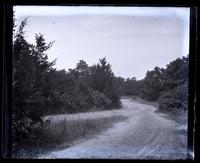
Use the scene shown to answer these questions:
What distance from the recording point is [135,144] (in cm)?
198

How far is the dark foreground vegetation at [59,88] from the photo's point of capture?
6.50 feet

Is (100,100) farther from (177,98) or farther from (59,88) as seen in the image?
(177,98)

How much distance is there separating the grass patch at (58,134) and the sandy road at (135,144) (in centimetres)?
3

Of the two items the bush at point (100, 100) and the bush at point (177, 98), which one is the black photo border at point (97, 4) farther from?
the bush at point (100, 100)

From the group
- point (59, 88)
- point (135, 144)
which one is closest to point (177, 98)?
point (135, 144)

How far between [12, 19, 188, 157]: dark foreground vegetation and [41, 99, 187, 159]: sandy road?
0.08m

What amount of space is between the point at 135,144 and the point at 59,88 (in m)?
0.53

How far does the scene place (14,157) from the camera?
1.95 metres

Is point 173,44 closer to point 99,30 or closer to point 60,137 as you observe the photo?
point 99,30

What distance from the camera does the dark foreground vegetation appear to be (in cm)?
198

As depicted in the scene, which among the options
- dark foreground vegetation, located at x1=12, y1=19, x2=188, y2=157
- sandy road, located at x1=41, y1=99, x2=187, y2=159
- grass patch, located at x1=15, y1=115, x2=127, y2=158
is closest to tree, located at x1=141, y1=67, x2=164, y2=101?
dark foreground vegetation, located at x1=12, y1=19, x2=188, y2=157

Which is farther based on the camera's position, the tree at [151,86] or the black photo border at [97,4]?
the tree at [151,86]

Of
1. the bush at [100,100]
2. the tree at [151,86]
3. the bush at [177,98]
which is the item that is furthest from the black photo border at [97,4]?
the bush at [100,100]
